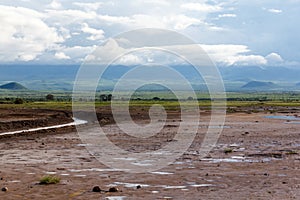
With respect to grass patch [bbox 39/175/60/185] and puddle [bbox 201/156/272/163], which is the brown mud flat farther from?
grass patch [bbox 39/175/60/185]

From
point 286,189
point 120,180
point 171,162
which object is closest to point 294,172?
point 286,189

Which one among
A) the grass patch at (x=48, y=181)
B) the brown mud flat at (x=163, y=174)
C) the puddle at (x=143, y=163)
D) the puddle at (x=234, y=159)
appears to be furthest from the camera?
the puddle at (x=234, y=159)

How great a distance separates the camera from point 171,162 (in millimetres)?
23609

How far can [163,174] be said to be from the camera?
2006cm

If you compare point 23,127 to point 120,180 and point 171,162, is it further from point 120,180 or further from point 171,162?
point 120,180

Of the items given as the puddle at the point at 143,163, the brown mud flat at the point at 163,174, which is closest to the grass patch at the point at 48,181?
the brown mud flat at the point at 163,174

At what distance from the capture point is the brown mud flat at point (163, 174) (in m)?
16.2

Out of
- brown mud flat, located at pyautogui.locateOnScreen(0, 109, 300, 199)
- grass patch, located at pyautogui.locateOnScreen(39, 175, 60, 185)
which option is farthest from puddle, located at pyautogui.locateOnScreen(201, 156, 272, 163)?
grass patch, located at pyautogui.locateOnScreen(39, 175, 60, 185)

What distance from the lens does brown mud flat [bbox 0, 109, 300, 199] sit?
16.2 m

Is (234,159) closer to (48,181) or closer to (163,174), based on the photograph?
(163,174)

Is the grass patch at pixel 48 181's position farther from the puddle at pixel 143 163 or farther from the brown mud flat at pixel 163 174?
the puddle at pixel 143 163

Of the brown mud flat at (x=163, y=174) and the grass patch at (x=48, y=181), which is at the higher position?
the grass patch at (x=48, y=181)

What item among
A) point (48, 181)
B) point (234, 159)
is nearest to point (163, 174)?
point (48, 181)

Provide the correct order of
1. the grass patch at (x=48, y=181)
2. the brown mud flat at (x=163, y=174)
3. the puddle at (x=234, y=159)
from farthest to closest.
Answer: the puddle at (x=234, y=159)
the grass patch at (x=48, y=181)
the brown mud flat at (x=163, y=174)
